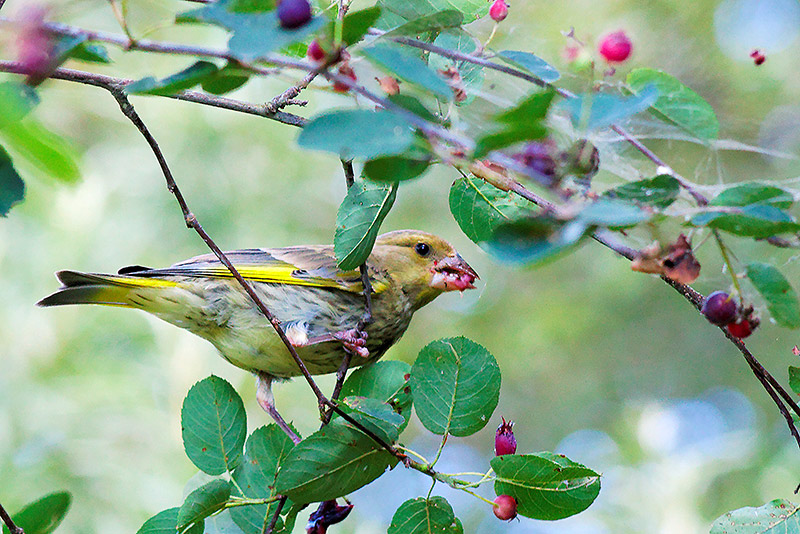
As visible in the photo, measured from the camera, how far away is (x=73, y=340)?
5.63 metres

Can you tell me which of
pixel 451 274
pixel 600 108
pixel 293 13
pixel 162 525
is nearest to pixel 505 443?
pixel 162 525

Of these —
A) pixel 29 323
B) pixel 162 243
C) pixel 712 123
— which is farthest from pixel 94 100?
pixel 712 123

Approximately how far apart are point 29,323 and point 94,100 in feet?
9.86

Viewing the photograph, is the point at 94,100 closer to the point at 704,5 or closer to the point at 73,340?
the point at 73,340

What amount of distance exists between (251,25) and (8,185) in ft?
1.94

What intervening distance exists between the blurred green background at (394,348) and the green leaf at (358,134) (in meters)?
2.10

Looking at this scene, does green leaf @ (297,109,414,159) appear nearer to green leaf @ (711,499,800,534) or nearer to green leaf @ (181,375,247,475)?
green leaf @ (181,375,247,475)

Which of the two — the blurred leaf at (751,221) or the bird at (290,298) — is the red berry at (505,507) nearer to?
the blurred leaf at (751,221)

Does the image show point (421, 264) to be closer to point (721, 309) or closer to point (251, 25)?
point (721, 309)

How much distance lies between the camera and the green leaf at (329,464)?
5.15ft

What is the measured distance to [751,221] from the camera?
100 centimetres

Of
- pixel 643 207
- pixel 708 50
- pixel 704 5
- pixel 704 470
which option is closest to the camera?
pixel 643 207

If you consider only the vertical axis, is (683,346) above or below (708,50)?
below

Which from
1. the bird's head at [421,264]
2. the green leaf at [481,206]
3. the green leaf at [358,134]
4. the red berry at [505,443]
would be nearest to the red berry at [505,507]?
the red berry at [505,443]
